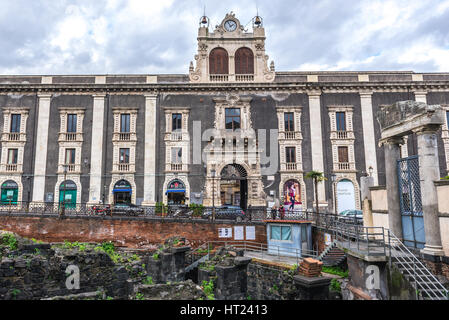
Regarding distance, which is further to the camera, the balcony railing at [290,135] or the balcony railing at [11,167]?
the balcony railing at [290,135]

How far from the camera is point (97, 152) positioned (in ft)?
95.6

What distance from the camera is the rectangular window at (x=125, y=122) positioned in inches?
1178

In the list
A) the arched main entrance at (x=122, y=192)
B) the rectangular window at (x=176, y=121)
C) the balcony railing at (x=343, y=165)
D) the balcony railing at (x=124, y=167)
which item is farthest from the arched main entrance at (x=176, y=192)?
the balcony railing at (x=343, y=165)

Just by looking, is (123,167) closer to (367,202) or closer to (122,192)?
(122,192)

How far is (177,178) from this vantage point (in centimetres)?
2880

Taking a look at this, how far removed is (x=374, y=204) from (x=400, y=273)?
4.44 meters

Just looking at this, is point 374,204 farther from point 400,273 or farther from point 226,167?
point 226,167

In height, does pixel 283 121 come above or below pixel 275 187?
above

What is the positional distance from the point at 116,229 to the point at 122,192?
757cm

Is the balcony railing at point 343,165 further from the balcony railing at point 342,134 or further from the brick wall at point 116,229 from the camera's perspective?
the brick wall at point 116,229

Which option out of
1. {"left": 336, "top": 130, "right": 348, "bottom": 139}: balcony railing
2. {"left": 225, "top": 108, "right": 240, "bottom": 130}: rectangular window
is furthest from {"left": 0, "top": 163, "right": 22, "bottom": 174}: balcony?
{"left": 336, "top": 130, "right": 348, "bottom": 139}: balcony railing

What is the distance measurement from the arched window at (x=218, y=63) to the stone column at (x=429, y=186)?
23.1 meters
